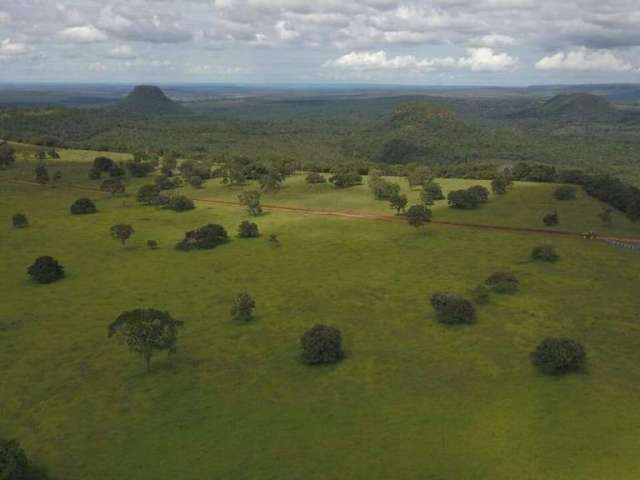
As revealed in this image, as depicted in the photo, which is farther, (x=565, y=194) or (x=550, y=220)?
(x=565, y=194)

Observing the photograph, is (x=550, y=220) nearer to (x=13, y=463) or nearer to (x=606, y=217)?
(x=606, y=217)

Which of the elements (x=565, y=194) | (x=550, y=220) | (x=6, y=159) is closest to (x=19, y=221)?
(x=6, y=159)

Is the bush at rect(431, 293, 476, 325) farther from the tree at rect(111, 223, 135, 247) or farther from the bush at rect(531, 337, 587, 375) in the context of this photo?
the tree at rect(111, 223, 135, 247)

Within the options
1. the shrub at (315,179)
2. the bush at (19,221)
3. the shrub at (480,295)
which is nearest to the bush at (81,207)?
the bush at (19,221)

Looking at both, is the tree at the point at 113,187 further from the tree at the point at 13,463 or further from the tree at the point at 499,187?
the tree at the point at 13,463

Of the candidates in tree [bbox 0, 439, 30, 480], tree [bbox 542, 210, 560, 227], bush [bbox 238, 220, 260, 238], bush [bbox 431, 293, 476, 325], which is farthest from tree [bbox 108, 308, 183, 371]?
tree [bbox 542, 210, 560, 227]

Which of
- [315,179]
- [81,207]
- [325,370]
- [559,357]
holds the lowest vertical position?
[325,370]
